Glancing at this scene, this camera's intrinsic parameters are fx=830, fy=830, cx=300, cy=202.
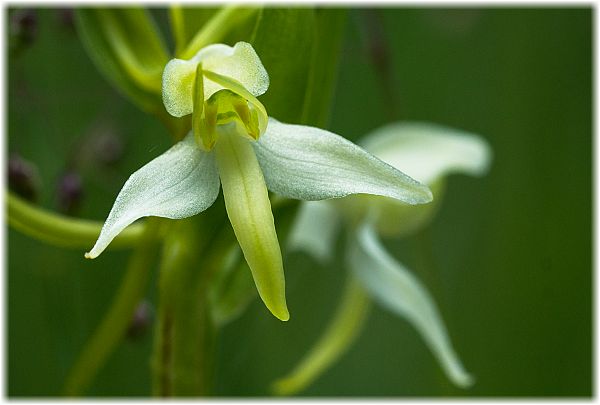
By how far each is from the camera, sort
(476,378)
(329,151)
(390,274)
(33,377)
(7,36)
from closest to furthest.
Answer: (329,151) < (7,36) < (390,274) < (33,377) < (476,378)

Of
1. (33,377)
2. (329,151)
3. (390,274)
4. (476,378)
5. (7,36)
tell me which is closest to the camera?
(329,151)

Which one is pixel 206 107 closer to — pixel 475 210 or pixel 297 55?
pixel 297 55

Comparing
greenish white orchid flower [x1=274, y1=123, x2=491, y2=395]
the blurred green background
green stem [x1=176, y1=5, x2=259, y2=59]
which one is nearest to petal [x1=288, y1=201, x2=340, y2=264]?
greenish white orchid flower [x1=274, y1=123, x2=491, y2=395]

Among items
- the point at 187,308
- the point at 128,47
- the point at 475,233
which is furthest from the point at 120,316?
the point at 475,233

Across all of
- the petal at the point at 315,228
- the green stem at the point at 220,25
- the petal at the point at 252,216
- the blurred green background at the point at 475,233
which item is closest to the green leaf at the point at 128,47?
the green stem at the point at 220,25

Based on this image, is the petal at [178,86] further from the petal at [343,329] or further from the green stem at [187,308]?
the petal at [343,329]

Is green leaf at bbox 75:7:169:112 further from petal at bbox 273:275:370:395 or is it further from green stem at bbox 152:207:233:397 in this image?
petal at bbox 273:275:370:395

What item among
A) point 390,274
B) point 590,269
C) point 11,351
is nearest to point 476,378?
point 590,269
